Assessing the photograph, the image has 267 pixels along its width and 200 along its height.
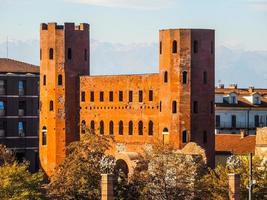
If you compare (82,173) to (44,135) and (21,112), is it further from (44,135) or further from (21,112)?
(21,112)

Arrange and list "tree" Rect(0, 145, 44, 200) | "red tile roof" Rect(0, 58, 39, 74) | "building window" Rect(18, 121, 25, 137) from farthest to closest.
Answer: "red tile roof" Rect(0, 58, 39, 74), "building window" Rect(18, 121, 25, 137), "tree" Rect(0, 145, 44, 200)

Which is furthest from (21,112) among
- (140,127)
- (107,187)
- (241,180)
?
(107,187)

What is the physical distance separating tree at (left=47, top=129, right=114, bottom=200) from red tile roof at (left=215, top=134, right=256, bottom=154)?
22.6m

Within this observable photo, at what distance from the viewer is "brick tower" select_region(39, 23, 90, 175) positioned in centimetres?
11894

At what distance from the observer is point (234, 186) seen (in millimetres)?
84375

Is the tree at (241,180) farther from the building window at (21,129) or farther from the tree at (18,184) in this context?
the building window at (21,129)

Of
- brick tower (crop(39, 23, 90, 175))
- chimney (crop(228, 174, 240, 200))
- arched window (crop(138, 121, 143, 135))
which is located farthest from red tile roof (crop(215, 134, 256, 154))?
Result: chimney (crop(228, 174, 240, 200))

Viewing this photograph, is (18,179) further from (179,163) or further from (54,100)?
(54,100)

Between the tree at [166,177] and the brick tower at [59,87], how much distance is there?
24103 mm

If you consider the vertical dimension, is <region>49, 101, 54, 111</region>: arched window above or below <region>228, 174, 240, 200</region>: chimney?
above

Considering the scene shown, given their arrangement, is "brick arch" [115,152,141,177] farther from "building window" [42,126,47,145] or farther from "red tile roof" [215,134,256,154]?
"building window" [42,126,47,145]

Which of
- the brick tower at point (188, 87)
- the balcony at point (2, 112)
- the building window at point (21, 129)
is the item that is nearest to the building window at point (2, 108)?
the balcony at point (2, 112)

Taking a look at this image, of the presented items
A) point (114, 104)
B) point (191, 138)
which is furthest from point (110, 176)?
point (114, 104)

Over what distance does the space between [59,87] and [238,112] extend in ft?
89.2
